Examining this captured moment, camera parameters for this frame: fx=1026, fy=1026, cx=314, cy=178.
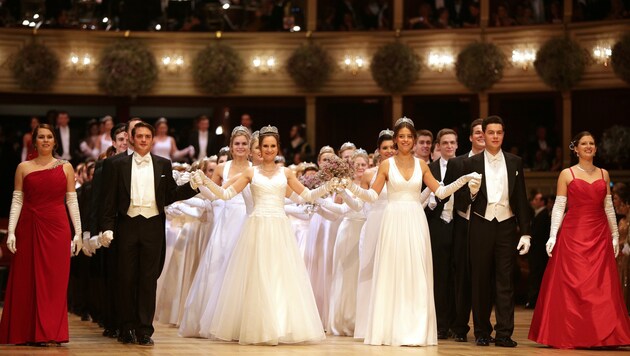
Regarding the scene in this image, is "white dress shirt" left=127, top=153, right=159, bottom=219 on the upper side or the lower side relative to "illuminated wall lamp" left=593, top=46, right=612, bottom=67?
lower

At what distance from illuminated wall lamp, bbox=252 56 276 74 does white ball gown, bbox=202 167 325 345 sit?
10426 mm

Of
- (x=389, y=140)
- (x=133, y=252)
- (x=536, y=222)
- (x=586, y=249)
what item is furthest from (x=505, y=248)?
(x=536, y=222)

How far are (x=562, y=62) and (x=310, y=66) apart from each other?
174 inches

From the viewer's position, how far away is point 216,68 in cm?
1853

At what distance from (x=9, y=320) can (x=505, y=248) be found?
3.98 meters

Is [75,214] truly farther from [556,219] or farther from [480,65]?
[480,65]

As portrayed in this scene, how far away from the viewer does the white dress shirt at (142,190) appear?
8.10 meters

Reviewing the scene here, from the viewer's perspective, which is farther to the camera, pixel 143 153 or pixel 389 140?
pixel 389 140

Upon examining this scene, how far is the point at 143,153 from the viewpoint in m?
8.26

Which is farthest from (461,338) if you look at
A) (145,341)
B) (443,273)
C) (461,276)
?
(145,341)

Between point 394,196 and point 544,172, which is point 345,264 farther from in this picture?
point 544,172

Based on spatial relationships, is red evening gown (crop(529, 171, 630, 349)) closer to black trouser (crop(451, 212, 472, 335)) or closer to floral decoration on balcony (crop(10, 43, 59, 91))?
black trouser (crop(451, 212, 472, 335))

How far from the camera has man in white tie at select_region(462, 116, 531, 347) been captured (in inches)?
324

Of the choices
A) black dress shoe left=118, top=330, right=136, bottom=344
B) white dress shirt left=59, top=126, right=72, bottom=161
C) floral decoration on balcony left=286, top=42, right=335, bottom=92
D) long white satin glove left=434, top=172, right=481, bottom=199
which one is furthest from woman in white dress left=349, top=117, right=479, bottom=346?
floral decoration on balcony left=286, top=42, right=335, bottom=92
